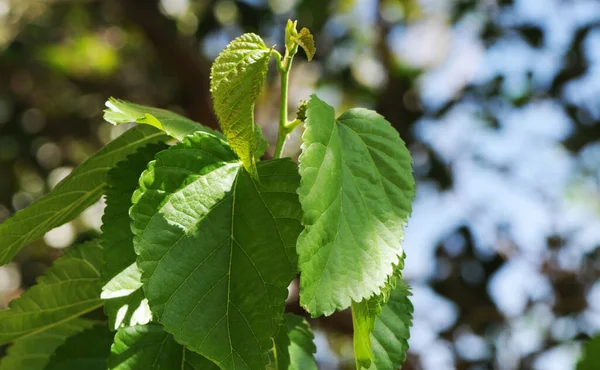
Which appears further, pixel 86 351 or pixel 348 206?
pixel 86 351

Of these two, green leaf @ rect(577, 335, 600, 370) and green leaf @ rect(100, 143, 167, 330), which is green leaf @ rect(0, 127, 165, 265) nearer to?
green leaf @ rect(100, 143, 167, 330)

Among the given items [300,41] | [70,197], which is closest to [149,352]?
[70,197]

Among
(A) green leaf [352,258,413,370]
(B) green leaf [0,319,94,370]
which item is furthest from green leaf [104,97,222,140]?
(B) green leaf [0,319,94,370]

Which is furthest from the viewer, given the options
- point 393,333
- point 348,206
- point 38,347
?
point 38,347

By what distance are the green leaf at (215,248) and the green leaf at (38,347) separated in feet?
1.24

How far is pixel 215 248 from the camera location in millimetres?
596

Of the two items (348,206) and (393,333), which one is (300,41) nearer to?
(348,206)

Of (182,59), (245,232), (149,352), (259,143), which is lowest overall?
(149,352)

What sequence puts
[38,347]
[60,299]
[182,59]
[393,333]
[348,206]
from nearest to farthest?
[348,206] → [393,333] → [60,299] → [38,347] → [182,59]

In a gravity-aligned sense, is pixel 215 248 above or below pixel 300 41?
below

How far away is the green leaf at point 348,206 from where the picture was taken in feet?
1.76

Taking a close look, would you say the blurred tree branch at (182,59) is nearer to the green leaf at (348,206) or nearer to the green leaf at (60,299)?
the green leaf at (60,299)

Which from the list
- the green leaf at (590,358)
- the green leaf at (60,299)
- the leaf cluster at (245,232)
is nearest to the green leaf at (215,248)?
the leaf cluster at (245,232)

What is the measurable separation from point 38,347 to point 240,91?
0.52 meters
